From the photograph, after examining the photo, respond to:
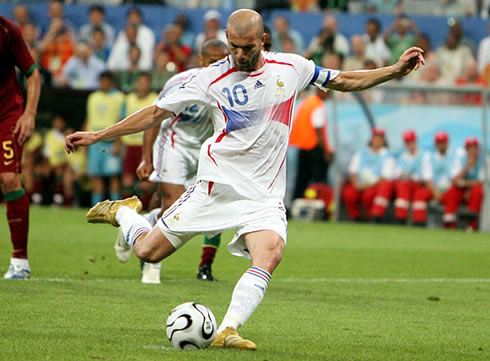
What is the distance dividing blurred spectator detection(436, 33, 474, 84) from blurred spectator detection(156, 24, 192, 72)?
5.13m

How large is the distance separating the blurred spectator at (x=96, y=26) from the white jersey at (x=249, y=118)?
16.0 meters

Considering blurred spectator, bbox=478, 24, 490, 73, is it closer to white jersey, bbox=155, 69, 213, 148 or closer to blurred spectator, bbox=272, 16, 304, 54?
blurred spectator, bbox=272, 16, 304, 54

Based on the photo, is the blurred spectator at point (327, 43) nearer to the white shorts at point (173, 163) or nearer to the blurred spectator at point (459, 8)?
the blurred spectator at point (459, 8)

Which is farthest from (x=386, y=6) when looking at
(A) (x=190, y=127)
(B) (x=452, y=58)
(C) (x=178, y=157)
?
(C) (x=178, y=157)

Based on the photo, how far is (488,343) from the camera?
6691 mm

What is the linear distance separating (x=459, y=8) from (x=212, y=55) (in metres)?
15.2

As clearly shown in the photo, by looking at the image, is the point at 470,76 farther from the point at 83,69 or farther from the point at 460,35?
the point at 83,69

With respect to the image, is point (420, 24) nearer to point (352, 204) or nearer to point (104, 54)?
point (352, 204)

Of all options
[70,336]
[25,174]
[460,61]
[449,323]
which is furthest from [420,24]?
[70,336]

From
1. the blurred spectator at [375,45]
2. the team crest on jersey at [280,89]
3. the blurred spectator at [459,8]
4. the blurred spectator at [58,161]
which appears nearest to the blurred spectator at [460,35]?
the blurred spectator at [375,45]

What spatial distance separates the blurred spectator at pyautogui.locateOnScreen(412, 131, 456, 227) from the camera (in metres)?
18.7

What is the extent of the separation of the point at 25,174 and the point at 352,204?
6.51 metres

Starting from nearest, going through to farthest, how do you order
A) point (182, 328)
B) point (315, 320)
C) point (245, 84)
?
1. point (182, 328)
2. point (245, 84)
3. point (315, 320)

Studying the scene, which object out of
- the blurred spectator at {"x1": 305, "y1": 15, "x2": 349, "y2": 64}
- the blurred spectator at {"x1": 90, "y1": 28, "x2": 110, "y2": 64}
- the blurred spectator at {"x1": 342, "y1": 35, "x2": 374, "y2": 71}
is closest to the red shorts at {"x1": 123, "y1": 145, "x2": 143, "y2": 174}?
the blurred spectator at {"x1": 90, "y1": 28, "x2": 110, "y2": 64}
